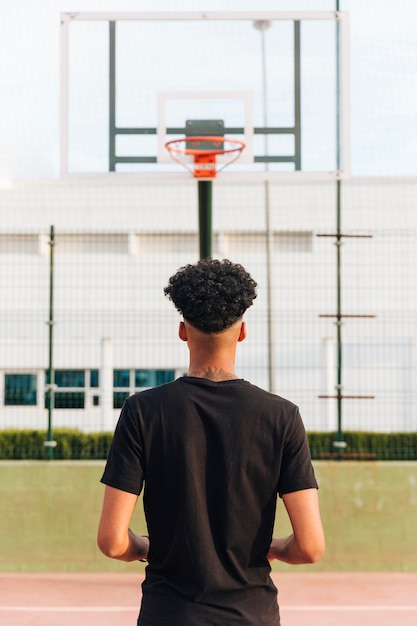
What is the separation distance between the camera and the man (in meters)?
1.94

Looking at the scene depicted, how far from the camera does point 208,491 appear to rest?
1.96 m

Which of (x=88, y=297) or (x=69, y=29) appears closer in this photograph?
(x=69, y=29)

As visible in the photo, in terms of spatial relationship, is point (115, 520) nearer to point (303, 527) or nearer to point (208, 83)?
point (303, 527)

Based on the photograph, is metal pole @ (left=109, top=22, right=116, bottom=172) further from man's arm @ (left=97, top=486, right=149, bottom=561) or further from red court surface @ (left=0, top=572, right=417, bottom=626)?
man's arm @ (left=97, top=486, right=149, bottom=561)

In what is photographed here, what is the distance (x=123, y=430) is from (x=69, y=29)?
5985 mm

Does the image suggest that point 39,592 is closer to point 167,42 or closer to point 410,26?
point 167,42

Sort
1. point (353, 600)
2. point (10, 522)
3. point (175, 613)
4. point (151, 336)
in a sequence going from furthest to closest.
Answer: point (151, 336) < point (10, 522) < point (353, 600) < point (175, 613)

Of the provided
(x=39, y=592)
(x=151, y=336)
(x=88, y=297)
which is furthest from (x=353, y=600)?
(x=88, y=297)

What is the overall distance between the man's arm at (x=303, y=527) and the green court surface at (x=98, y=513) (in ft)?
18.9

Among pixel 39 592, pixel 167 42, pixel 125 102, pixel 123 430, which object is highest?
pixel 167 42

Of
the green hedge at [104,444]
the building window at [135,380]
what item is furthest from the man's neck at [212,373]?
the building window at [135,380]

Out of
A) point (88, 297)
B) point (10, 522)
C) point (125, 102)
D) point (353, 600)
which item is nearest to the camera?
point (353, 600)

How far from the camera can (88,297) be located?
931 centimetres

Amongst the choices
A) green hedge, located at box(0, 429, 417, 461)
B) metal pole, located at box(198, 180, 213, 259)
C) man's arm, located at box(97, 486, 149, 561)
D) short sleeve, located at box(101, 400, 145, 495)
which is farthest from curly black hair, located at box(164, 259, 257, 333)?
green hedge, located at box(0, 429, 417, 461)
